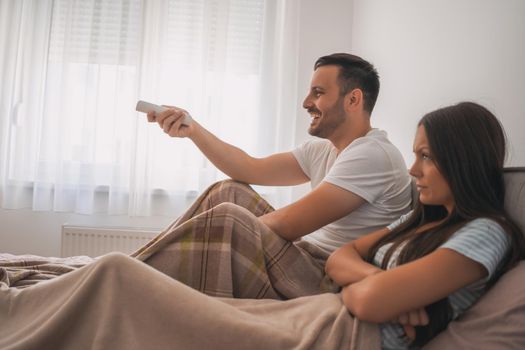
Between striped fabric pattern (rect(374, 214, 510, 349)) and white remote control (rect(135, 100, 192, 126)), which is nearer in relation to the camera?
striped fabric pattern (rect(374, 214, 510, 349))

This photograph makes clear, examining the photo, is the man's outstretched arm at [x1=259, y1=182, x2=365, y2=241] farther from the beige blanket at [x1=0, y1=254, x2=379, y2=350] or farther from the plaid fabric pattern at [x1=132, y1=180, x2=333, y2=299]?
the beige blanket at [x1=0, y1=254, x2=379, y2=350]

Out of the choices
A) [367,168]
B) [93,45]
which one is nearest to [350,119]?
[367,168]

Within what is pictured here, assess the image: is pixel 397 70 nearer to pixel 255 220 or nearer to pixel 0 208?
pixel 255 220

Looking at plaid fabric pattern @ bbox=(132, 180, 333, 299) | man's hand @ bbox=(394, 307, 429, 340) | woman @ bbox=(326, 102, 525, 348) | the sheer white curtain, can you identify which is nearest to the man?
plaid fabric pattern @ bbox=(132, 180, 333, 299)

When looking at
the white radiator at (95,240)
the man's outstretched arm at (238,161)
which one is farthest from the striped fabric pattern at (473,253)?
the white radiator at (95,240)

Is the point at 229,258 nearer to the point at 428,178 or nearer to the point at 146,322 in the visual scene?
the point at 146,322

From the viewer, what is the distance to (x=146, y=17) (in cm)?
257

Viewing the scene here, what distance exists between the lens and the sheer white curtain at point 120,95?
2580mm

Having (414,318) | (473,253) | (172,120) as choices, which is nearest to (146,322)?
(414,318)

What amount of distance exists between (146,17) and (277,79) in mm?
798

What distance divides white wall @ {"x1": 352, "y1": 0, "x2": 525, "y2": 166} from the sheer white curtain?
21.0 inches

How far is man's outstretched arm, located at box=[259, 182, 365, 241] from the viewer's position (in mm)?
1417

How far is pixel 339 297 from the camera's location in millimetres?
1055

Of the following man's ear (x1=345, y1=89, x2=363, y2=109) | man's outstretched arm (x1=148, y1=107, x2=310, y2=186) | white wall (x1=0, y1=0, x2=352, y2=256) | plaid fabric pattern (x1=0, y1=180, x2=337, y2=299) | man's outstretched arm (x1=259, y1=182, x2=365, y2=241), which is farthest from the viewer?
white wall (x1=0, y1=0, x2=352, y2=256)
